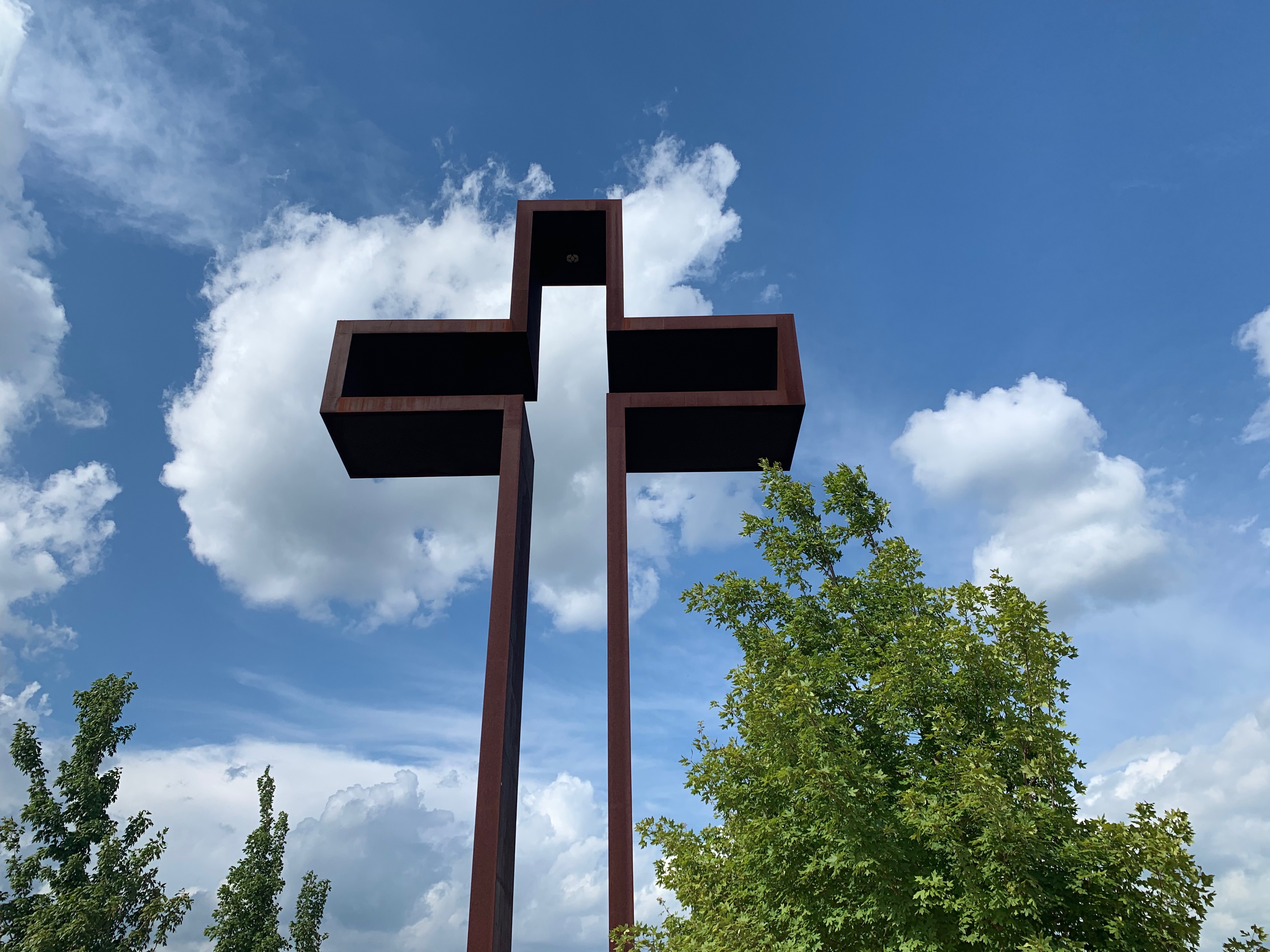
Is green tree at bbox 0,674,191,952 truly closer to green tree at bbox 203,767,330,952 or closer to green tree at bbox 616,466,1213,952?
green tree at bbox 203,767,330,952

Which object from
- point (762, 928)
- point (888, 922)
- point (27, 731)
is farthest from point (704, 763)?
point (27, 731)

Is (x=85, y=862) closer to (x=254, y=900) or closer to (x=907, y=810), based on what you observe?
(x=254, y=900)

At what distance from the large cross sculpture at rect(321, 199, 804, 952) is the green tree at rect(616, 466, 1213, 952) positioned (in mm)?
4426

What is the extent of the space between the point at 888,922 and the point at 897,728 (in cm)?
205

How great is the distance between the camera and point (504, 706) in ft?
47.9

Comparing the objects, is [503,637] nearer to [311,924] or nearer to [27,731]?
[27,731]

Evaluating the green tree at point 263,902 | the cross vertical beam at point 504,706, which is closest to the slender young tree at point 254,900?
the green tree at point 263,902

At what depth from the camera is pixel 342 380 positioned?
58.1ft

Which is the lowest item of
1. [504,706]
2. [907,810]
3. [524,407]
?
[907,810]

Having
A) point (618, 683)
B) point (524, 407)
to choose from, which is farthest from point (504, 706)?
point (524, 407)

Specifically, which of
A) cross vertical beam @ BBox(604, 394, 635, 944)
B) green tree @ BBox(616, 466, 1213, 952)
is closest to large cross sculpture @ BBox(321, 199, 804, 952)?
cross vertical beam @ BBox(604, 394, 635, 944)

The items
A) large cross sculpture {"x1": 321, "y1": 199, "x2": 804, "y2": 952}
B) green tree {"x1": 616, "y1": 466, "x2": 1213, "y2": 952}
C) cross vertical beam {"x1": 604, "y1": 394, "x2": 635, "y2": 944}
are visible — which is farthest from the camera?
large cross sculpture {"x1": 321, "y1": 199, "x2": 804, "y2": 952}

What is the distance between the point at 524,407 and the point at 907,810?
1213cm

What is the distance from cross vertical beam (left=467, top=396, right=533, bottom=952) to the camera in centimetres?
1331
